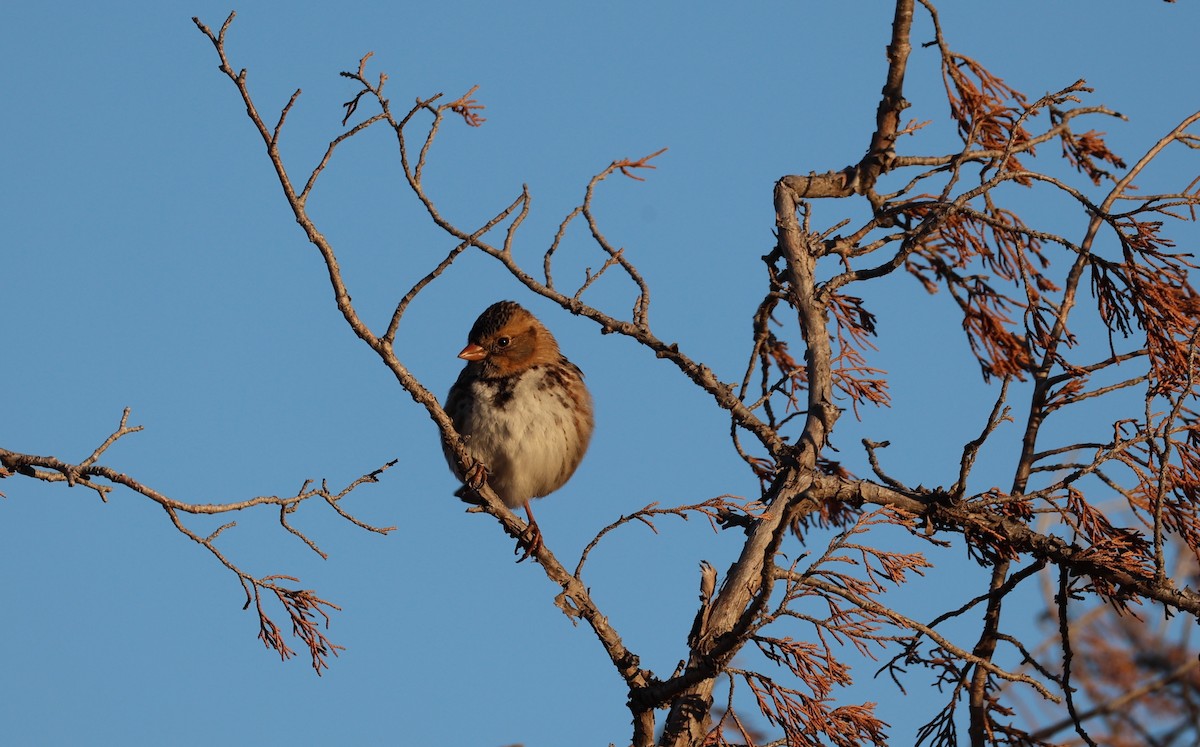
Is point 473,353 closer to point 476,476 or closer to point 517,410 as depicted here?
point 517,410

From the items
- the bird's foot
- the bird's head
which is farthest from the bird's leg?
the bird's head

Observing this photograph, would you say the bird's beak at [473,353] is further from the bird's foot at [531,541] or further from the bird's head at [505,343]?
the bird's foot at [531,541]

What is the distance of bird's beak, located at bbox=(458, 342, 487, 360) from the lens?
242 inches

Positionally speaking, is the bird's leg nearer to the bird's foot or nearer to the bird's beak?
the bird's foot

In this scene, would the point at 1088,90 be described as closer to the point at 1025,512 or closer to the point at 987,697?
the point at 1025,512

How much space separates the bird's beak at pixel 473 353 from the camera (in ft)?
A: 20.2

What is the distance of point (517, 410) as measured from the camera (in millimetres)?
5922

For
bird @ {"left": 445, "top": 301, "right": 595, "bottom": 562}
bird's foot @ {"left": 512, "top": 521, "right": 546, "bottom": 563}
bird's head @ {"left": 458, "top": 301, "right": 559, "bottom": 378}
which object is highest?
bird's head @ {"left": 458, "top": 301, "right": 559, "bottom": 378}

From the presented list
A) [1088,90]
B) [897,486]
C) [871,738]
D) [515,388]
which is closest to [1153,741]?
[871,738]

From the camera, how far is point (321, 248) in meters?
4.32

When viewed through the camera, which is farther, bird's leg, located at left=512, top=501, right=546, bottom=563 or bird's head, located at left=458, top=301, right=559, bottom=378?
bird's head, located at left=458, top=301, right=559, bottom=378

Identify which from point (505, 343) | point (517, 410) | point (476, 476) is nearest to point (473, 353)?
point (505, 343)

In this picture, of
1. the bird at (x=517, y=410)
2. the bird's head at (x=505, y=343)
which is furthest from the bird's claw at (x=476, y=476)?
the bird's head at (x=505, y=343)

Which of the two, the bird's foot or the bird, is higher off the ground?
the bird
